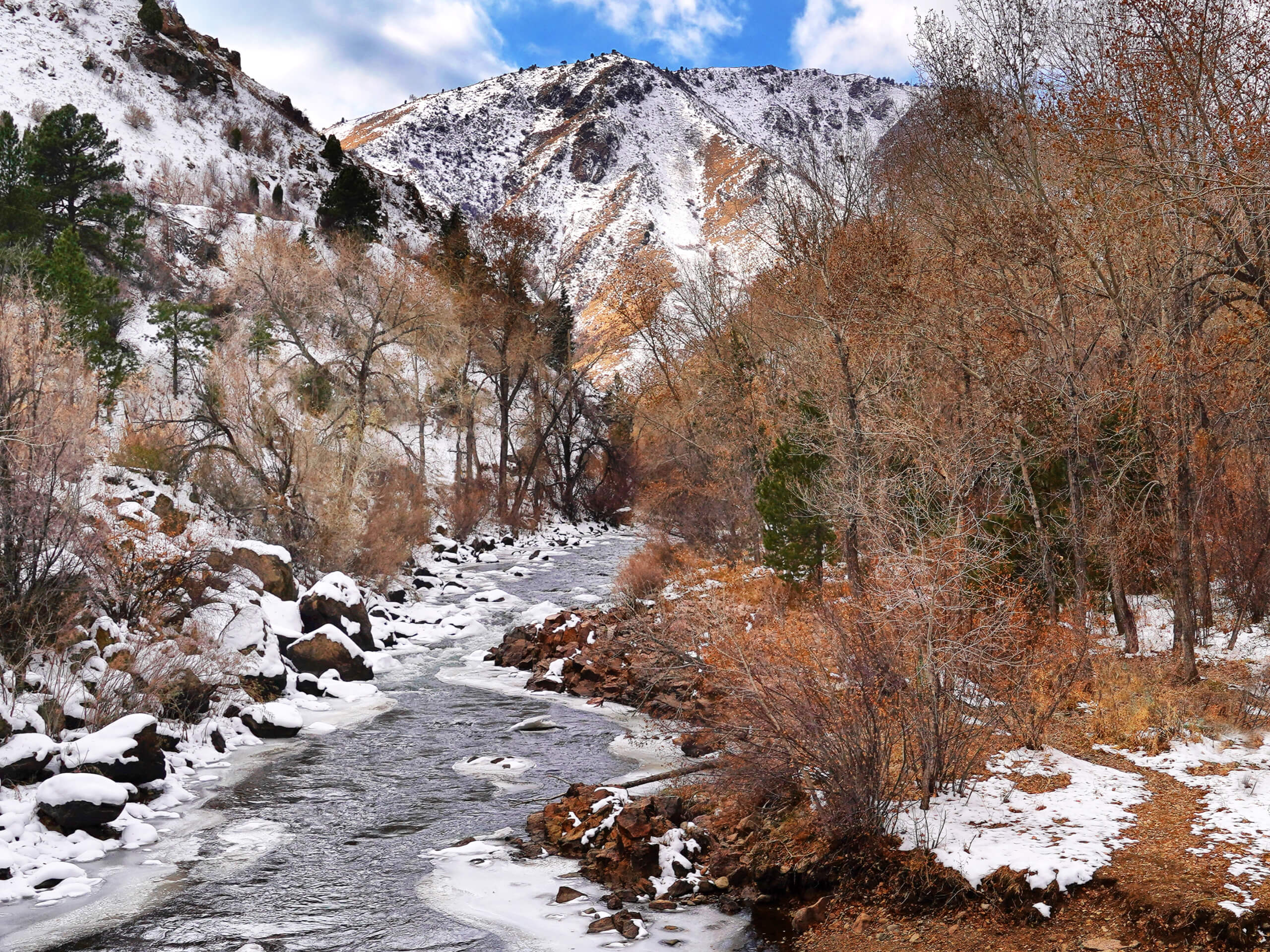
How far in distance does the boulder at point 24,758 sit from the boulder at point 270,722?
4027 mm

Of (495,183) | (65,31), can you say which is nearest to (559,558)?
(65,31)

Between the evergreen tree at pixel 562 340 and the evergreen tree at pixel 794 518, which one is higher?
the evergreen tree at pixel 562 340

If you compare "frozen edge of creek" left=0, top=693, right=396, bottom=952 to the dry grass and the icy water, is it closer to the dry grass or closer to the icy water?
the icy water

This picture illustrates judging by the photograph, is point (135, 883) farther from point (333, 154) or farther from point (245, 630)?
point (333, 154)

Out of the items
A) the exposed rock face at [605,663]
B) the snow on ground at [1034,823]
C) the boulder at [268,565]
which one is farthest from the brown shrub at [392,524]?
the snow on ground at [1034,823]

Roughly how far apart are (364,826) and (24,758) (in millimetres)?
4107

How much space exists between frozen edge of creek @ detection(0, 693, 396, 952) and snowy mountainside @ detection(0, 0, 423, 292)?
40.4 meters

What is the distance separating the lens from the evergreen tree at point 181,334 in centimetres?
Answer: 3506

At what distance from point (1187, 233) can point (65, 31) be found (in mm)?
69255

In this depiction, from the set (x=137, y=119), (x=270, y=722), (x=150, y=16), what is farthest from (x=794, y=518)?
(x=150, y=16)

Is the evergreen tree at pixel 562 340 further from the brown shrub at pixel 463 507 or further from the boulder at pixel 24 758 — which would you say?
the boulder at pixel 24 758

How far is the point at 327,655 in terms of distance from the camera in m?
18.7

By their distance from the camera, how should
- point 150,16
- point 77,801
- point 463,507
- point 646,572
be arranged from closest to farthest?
point 77,801, point 646,572, point 463,507, point 150,16

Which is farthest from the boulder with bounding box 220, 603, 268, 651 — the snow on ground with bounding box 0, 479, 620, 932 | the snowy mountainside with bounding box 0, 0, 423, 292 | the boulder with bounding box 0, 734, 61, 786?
the snowy mountainside with bounding box 0, 0, 423, 292
